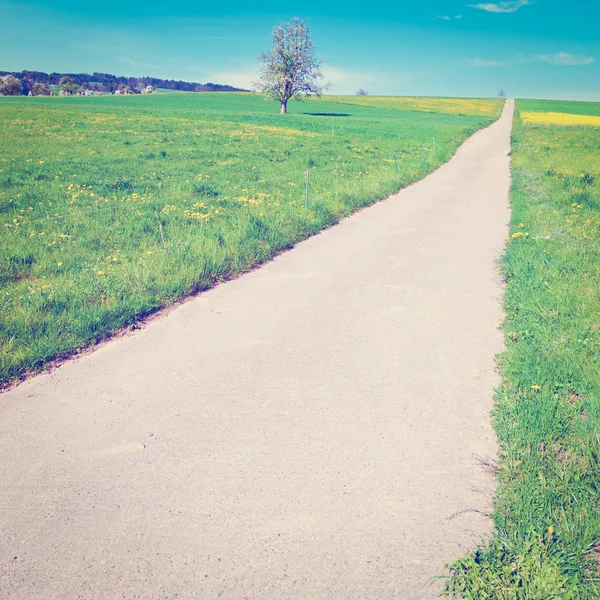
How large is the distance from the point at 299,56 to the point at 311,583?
64.7m

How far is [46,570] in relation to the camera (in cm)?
285

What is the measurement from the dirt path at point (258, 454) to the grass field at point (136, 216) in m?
0.68

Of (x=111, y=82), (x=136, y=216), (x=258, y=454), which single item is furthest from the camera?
(x=111, y=82)

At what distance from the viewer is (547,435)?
12.8 feet

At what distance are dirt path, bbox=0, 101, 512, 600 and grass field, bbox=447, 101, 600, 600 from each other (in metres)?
0.22

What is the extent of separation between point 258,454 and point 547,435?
2.50m

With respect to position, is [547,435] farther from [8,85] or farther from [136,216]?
[8,85]

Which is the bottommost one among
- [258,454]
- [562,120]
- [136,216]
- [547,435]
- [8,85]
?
[258,454]

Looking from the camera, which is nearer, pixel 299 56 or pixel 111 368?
pixel 111 368

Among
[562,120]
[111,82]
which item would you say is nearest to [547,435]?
[562,120]

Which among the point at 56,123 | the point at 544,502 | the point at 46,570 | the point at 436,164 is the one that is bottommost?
the point at 46,570

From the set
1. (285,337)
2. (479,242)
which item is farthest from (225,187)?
(285,337)

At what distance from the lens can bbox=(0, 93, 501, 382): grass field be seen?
6121mm

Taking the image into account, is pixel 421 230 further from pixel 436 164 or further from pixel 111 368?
pixel 436 164
